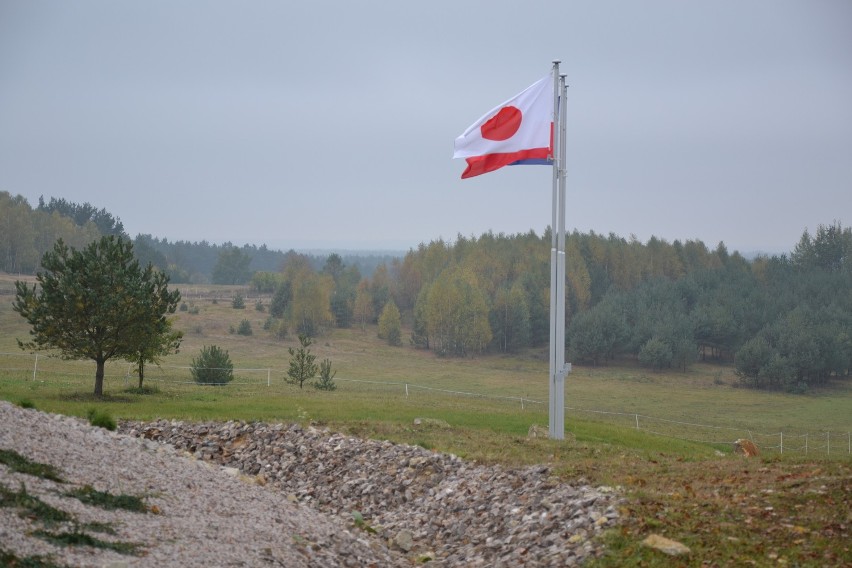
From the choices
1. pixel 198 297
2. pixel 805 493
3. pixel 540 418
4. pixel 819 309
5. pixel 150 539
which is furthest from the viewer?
pixel 198 297

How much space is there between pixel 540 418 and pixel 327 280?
74.0 m

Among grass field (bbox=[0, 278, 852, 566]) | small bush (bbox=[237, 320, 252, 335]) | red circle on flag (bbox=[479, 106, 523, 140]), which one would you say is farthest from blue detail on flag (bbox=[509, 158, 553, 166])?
small bush (bbox=[237, 320, 252, 335])

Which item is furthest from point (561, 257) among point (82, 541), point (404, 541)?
point (82, 541)

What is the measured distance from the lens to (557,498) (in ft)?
38.2

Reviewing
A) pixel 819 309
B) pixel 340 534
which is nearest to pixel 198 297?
pixel 819 309

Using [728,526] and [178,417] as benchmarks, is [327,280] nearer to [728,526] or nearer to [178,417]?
[178,417]

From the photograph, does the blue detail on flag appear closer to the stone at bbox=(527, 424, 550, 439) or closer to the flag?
the flag

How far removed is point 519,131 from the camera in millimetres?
16703

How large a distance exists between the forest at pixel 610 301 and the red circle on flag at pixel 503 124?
61615mm

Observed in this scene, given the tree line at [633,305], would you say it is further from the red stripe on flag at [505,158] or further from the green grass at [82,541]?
the green grass at [82,541]

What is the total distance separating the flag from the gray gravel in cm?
589

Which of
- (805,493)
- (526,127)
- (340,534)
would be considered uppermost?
(526,127)

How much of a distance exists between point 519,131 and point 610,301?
79.2 m

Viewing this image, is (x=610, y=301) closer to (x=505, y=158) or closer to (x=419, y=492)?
(x=505, y=158)
